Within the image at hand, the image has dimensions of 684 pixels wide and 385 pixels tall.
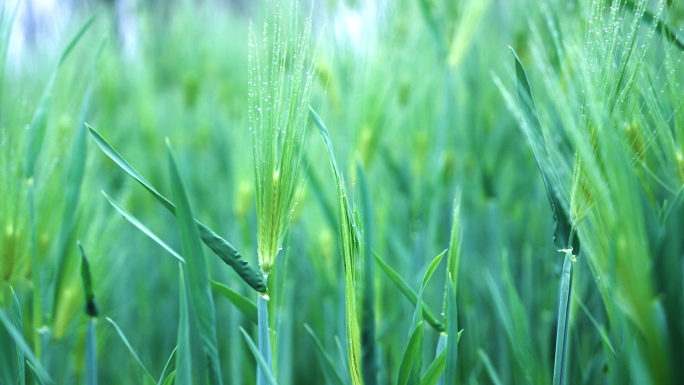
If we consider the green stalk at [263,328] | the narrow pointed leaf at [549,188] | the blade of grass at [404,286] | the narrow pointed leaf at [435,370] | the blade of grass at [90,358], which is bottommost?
the blade of grass at [90,358]

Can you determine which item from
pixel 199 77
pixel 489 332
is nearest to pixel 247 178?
pixel 489 332

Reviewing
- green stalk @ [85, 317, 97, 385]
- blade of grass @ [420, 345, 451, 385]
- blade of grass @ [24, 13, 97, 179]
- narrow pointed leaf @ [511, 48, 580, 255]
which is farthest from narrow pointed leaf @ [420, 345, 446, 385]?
blade of grass @ [24, 13, 97, 179]

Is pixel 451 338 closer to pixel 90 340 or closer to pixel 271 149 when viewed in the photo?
pixel 271 149

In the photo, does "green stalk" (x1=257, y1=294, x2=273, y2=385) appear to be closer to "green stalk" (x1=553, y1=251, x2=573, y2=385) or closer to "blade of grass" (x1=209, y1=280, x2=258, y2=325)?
"blade of grass" (x1=209, y1=280, x2=258, y2=325)

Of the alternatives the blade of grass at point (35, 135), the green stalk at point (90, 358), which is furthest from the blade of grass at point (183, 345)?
the blade of grass at point (35, 135)

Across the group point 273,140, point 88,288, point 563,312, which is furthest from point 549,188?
point 88,288

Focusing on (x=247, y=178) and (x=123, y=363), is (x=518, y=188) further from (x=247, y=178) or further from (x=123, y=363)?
(x=123, y=363)

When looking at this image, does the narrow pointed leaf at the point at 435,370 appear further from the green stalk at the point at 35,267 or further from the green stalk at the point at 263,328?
the green stalk at the point at 35,267
